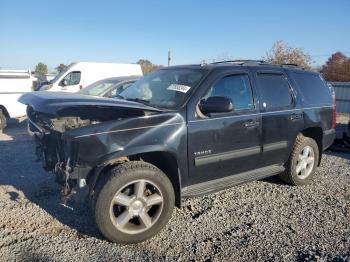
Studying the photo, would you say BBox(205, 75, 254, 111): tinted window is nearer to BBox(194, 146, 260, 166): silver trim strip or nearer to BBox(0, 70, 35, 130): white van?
BBox(194, 146, 260, 166): silver trim strip

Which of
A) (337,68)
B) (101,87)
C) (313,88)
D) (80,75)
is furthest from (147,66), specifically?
(313,88)

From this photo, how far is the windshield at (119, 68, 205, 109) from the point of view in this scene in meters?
4.11

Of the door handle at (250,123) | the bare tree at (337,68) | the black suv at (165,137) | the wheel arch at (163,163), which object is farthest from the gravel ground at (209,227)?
the bare tree at (337,68)

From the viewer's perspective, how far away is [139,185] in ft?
11.8

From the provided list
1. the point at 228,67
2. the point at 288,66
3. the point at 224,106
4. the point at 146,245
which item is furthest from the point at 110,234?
the point at 288,66

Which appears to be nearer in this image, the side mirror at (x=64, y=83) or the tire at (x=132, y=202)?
the tire at (x=132, y=202)

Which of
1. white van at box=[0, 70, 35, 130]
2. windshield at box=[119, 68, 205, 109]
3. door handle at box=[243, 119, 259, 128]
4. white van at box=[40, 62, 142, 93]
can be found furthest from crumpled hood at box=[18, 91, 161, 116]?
white van at box=[40, 62, 142, 93]

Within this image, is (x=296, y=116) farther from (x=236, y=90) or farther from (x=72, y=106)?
(x=72, y=106)

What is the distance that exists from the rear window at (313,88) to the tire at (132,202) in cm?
288

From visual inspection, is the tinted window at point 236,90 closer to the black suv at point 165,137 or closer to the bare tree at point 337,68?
the black suv at point 165,137

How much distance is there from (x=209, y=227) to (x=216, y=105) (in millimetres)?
1400

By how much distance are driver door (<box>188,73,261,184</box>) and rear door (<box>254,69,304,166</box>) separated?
0.18m

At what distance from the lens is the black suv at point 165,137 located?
11.3ft

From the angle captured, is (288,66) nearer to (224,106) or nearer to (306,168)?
(306,168)
